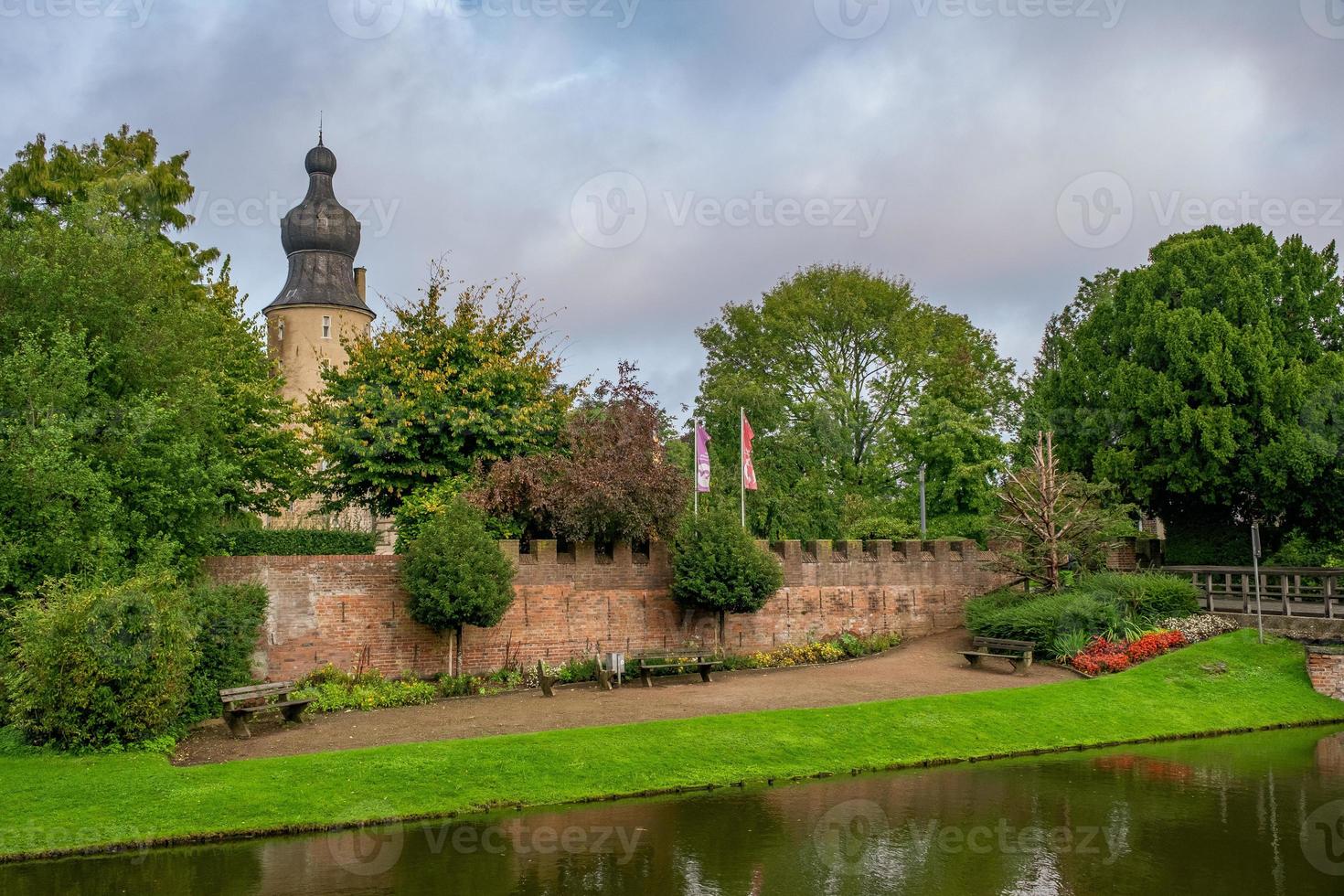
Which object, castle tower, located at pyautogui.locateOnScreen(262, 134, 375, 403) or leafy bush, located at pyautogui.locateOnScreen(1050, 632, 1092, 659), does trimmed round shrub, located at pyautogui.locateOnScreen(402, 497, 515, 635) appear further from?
castle tower, located at pyautogui.locateOnScreen(262, 134, 375, 403)

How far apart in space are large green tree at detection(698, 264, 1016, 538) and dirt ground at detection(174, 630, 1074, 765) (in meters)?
11.4

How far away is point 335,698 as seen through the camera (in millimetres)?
18234

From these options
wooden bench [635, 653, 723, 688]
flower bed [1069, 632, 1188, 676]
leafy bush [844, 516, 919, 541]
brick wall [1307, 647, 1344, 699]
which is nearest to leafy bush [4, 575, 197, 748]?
wooden bench [635, 653, 723, 688]

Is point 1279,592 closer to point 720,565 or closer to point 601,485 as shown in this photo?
point 720,565

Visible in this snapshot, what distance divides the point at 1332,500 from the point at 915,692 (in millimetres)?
14423

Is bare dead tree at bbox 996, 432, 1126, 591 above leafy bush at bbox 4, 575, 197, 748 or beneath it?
above

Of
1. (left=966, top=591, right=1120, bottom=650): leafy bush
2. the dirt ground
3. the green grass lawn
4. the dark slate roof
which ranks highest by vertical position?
the dark slate roof

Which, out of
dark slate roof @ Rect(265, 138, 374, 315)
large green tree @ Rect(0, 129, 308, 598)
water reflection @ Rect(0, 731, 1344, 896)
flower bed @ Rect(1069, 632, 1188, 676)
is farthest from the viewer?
dark slate roof @ Rect(265, 138, 374, 315)

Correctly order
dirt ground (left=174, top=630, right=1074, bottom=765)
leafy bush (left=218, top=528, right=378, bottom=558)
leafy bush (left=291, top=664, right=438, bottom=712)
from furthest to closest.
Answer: leafy bush (left=218, top=528, right=378, bottom=558), leafy bush (left=291, top=664, right=438, bottom=712), dirt ground (left=174, top=630, right=1074, bottom=765)

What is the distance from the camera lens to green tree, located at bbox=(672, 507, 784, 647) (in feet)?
71.8

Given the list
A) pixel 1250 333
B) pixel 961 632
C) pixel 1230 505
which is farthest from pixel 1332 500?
pixel 961 632

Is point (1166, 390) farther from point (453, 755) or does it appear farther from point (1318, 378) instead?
point (453, 755)

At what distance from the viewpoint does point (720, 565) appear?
71.8 ft

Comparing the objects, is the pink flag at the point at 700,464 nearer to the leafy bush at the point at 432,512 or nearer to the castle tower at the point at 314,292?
the leafy bush at the point at 432,512
